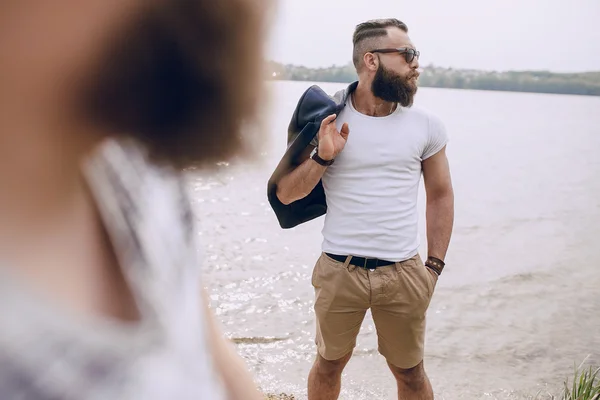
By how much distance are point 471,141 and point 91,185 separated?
1038 inches

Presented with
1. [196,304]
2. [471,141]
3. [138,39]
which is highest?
[138,39]

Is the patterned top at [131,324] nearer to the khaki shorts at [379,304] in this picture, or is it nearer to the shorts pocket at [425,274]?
the khaki shorts at [379,304]

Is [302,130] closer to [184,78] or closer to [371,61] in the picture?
[371,61]

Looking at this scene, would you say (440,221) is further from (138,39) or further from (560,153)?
(560,153)

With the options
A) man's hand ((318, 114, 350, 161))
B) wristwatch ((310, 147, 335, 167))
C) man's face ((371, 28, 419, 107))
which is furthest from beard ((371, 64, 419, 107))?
wristwatch ((310, 147, 335, 167))

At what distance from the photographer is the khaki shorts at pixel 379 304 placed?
2426mm

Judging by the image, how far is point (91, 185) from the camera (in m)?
0.45

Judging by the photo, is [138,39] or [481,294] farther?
[481,294]

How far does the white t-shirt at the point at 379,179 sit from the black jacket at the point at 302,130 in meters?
0.10

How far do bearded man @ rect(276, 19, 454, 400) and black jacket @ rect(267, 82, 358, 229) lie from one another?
4 centimetres

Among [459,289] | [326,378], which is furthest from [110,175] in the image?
[459,289]

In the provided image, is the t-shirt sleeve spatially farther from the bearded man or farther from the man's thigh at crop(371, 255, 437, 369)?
the man's thigh at crop(371, 255, 437, 369)

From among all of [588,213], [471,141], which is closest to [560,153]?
[471,141]

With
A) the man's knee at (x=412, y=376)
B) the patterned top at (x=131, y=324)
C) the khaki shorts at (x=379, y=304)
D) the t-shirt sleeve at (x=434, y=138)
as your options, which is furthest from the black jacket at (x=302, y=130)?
the patterned top at (x=131, y=324)
